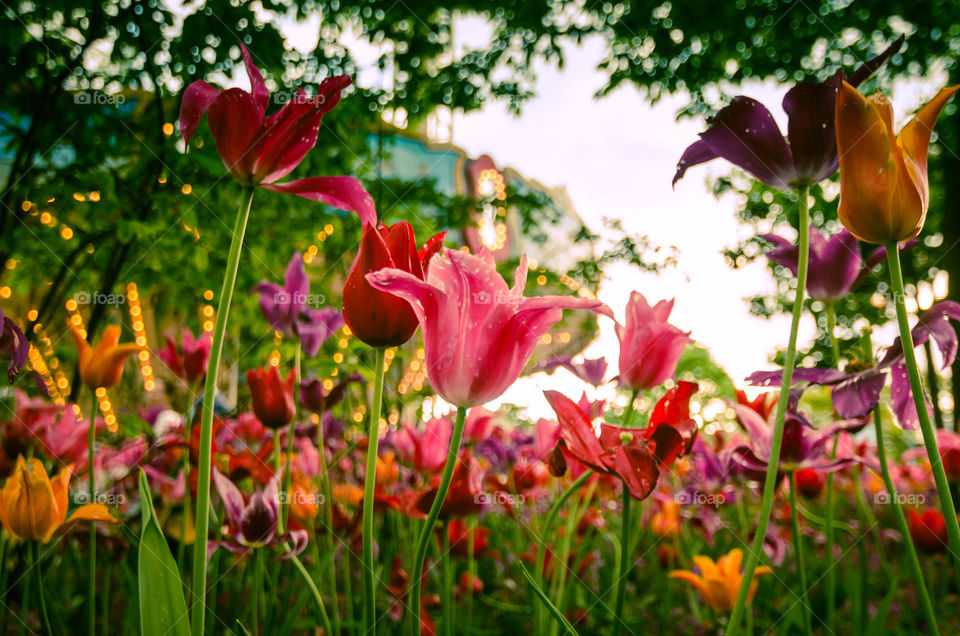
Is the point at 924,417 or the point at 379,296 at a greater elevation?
the point at 379,296

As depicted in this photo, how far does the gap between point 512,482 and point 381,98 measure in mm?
1996

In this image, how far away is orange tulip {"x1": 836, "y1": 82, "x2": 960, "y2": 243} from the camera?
0.46 m

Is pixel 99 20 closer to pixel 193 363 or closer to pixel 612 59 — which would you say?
pixel 193 363

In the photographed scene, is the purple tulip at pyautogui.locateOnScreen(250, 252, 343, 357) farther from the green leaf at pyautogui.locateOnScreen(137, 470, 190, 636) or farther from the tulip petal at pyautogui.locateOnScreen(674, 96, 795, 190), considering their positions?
the tulip petal at pyautogui.locateOnScreen(674, 96, 795, 190)

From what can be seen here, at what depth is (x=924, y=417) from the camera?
475mm

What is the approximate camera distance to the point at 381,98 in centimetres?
257

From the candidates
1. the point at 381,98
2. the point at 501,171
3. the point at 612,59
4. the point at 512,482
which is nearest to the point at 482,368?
the point at 512,482

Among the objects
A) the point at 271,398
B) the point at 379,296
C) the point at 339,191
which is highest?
the point at 339,191

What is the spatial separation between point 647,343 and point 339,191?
0.49m

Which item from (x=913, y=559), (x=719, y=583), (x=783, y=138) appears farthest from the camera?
(x=719, y=583)

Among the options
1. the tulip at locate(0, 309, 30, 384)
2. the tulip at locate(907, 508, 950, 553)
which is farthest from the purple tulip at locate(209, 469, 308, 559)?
the tulip at locate(907, 508, 950, 553)

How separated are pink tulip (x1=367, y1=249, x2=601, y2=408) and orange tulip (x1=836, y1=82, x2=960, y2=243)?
273 mm

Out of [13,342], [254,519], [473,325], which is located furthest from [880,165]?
[13,342]

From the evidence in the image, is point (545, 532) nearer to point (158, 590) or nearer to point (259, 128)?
point (158, 590)
